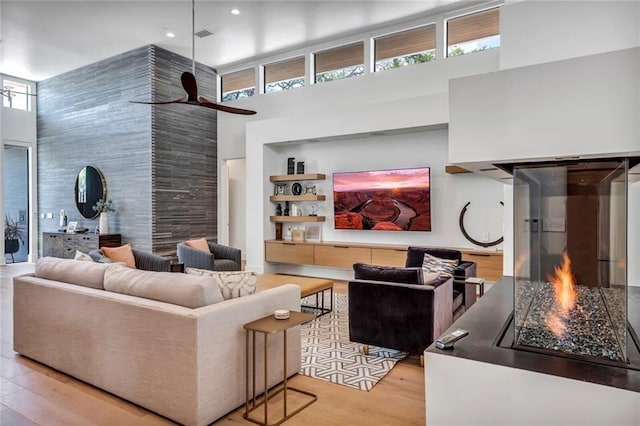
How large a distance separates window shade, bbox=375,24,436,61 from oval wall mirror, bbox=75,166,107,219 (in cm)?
575

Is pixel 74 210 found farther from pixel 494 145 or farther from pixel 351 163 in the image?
pixel 494 145

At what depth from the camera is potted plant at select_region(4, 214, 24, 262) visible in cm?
877

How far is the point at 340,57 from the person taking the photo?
7.00m

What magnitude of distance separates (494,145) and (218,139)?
7.42m

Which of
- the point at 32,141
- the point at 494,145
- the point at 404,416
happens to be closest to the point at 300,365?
the point at 404,416

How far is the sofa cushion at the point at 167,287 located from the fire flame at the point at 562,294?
1.83 m

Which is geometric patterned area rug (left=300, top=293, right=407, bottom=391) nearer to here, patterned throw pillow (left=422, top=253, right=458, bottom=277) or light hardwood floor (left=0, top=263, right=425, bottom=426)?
light hardwood floor (left=0, top=263, right=425, bottom=426)

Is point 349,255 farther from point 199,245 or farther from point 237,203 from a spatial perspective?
point 237,203

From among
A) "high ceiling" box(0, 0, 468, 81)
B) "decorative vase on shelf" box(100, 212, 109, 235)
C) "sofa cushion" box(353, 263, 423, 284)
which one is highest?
"high ceiling" box(0, 0, 468, 81)

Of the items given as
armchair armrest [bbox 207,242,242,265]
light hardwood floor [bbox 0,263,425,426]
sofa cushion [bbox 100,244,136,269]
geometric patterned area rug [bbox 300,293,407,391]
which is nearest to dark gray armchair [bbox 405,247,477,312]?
geometric patterned area rug [bbox 300,293,407,391]

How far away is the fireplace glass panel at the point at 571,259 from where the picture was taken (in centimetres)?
175

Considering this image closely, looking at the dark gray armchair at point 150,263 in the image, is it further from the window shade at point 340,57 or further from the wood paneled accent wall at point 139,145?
the window shade at point 340,57

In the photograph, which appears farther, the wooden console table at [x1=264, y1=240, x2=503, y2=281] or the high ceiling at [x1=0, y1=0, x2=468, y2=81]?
the high ceiling at [x1=0, y1=0, x2=468, y2=81]

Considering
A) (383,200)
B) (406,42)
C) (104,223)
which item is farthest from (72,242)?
(406,42)
